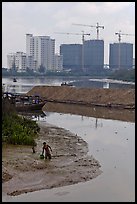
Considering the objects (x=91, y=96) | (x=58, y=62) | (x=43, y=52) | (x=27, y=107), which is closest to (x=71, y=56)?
(x=58, y=62)

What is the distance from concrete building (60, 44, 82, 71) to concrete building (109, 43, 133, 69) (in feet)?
33.0

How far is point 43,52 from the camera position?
13562 centimetres

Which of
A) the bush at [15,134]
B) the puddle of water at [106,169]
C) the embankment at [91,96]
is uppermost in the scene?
the embankment at [91,96]

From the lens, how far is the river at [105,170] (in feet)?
32.6

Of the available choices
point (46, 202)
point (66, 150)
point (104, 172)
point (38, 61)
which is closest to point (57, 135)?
point (66, 150)

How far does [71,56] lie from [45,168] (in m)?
111

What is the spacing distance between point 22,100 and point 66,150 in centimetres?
2081

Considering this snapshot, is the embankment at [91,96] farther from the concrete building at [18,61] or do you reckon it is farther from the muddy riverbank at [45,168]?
the concrete building at [18,61]

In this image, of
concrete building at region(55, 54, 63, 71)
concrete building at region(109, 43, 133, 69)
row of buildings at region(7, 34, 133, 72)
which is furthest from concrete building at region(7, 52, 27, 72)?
concrete building at region(109, 43, 133, 69)

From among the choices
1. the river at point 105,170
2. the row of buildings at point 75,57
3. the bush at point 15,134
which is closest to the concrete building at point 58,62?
the row of buildings at point 75,57

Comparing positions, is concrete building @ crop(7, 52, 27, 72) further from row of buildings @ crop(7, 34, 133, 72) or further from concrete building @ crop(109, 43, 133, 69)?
concrete building @ crop(109, 43, 133, 69)

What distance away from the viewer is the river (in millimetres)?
9938

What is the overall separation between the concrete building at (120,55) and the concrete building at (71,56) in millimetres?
10060

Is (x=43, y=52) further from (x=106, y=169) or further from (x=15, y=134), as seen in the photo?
(x=106, y=169)
